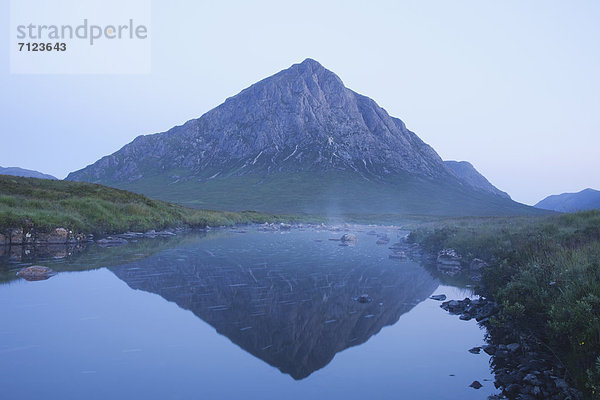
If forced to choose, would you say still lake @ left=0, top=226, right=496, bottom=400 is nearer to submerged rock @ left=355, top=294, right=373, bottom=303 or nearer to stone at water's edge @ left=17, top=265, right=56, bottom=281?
submerged rock @ left=355, top=294, right=373, bottom=303

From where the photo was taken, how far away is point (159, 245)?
108ft

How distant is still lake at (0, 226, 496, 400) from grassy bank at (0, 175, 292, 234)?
1002 cm

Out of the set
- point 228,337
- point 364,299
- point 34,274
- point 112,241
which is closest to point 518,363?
point 364,299

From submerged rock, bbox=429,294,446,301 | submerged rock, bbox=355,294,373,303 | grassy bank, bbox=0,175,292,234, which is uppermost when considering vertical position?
grassy bank, bbox=0,175,292,234

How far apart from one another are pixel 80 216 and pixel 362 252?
25.1 metres

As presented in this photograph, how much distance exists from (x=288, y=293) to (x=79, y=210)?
2799cm

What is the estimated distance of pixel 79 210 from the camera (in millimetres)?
36719

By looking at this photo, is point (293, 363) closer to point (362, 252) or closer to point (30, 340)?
→ point (30, 340)

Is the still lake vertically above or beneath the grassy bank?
beneath

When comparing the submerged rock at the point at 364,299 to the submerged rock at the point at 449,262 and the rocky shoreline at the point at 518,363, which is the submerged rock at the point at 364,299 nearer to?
the rocky shoreline at the point at 518,363

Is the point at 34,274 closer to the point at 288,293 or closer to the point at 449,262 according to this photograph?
the point at 288,293

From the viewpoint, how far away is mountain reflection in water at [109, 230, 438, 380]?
11562mm

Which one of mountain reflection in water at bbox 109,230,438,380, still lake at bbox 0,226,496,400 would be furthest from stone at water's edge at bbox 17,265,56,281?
mountain reflection in water at bbox 109,230,438,380

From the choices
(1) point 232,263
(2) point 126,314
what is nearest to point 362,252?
(1) point 232,263
